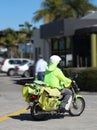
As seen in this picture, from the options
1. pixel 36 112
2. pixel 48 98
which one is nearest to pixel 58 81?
pixel 48 98

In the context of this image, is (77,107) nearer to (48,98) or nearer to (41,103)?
(48,98)

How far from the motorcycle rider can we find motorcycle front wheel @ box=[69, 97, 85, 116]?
1.45 feet

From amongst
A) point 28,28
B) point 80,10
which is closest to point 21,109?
point 80,10

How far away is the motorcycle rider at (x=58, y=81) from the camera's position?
42.3 ft

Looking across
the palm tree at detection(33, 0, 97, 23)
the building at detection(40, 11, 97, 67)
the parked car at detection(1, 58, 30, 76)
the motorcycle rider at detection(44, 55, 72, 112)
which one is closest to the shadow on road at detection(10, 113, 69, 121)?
the motorcycle rider at detection(44, 55, 72, 112)

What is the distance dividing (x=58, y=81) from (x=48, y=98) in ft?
2.34

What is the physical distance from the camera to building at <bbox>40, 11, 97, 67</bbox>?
2747 cm

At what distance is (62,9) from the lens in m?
58.1

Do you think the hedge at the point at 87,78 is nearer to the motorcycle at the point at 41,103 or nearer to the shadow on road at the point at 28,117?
the shadow on road at the point at 28,117

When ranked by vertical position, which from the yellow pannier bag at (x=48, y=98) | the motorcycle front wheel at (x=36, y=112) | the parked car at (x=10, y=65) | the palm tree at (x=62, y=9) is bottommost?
the motorcycle front wheel at (x=36, y=112)

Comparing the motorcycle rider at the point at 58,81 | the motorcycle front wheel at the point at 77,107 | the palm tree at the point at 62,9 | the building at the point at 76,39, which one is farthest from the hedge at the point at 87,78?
the palm tree at the point at 62,9

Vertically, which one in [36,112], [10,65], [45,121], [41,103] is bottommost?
[45,121]

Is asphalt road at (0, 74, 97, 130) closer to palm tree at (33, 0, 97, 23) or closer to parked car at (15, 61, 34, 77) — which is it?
parked car at (15, 61, 34, 77)

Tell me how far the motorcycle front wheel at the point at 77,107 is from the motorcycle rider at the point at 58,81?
17.4 inches
